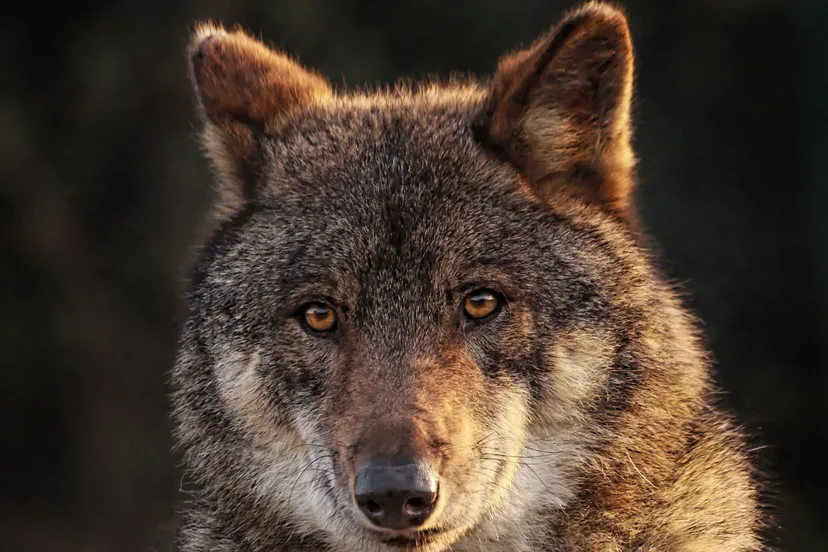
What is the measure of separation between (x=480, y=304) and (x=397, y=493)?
36.2 inches

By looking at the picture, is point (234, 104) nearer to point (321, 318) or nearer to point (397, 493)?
point (321, 318)

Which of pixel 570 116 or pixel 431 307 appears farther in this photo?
pixel 570 116

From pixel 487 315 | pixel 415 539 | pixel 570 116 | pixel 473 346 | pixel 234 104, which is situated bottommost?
pixel 415 539

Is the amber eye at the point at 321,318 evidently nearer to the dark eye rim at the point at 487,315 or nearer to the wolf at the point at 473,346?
the wolf at the point at 473,346

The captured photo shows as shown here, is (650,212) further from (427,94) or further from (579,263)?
(579,263)

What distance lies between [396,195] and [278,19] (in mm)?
10290

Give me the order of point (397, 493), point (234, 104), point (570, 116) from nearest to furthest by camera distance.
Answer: point (397, 493)
point (570, 116)
point (234, 104)

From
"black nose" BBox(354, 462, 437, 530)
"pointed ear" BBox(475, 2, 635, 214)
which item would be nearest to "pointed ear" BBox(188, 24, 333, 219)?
"pointed ear" BBox(475, 2, 635, 214)

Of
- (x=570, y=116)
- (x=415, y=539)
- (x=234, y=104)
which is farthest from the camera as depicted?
(x=234, y=104)

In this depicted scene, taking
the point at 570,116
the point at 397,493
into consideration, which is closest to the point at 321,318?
the point at 397,493

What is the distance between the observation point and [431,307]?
477 centimetres

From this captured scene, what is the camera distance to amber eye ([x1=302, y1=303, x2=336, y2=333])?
16.0 ft

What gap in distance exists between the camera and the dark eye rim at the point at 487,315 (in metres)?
4.75

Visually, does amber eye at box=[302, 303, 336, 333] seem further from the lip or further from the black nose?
the lip
